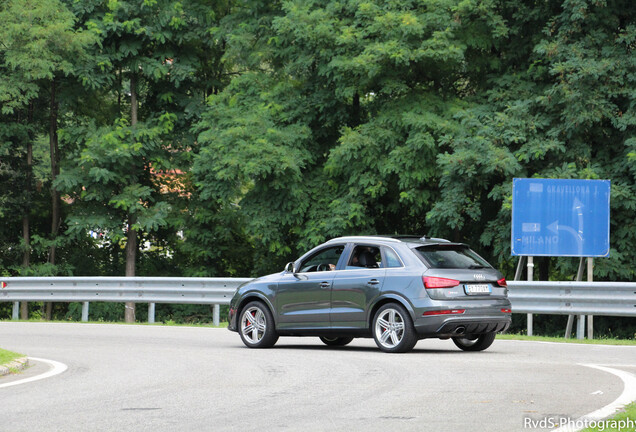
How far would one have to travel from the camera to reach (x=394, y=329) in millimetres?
13891

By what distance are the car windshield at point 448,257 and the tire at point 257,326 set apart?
2488mm

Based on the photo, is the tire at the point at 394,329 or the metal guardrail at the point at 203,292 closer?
the tire at the point at 394,329

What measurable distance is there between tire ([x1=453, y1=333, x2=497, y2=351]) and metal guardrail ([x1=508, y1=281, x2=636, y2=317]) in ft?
11.7

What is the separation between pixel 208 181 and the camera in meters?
29.8

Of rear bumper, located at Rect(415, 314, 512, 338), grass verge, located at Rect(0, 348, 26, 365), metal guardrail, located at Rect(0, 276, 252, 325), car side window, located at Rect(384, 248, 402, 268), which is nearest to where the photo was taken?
grass verge, located at Rect(0, 348, 26, 365)

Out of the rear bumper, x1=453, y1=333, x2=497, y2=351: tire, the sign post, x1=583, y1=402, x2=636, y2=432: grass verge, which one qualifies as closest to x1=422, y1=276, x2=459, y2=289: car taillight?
the rear bumper

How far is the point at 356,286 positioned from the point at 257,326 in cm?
184

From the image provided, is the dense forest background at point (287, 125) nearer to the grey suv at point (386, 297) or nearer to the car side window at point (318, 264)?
the car side window at point (318, 264)

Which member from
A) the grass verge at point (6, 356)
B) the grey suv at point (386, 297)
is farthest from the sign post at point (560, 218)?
the grass verge at point (6, 356)

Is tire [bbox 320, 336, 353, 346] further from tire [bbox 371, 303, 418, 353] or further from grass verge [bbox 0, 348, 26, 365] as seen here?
grass verge [bbox 0, 348, 26, 365]

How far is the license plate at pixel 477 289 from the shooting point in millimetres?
13734

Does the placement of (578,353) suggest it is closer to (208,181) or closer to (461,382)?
(461,382)

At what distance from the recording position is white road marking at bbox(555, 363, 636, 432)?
752cm

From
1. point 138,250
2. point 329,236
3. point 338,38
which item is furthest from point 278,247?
point 138,250
